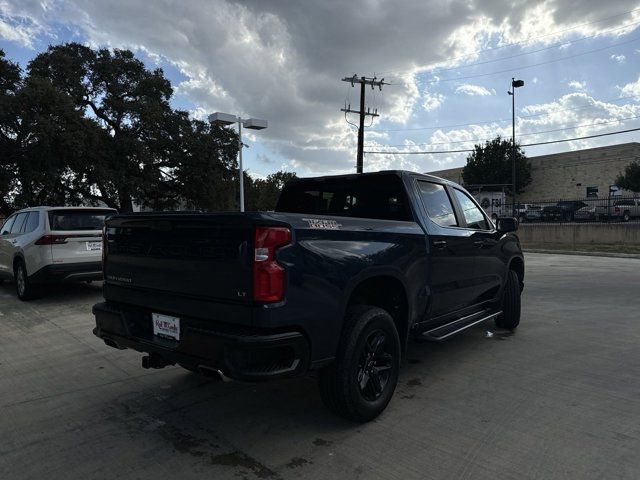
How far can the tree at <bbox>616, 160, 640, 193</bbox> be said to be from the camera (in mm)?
43562

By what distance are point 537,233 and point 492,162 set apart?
112 ft

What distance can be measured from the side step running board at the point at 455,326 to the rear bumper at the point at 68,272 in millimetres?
6280

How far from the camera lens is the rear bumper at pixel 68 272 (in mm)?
8320

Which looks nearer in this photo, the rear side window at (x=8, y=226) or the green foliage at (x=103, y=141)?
the rear side window at (x=8, y=226)

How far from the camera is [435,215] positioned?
4.72m

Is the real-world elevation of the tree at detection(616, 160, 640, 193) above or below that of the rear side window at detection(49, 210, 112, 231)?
above

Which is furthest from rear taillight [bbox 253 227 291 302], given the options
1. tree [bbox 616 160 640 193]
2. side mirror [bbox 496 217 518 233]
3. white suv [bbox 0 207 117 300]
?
tree [bbox 616 160 640 193]

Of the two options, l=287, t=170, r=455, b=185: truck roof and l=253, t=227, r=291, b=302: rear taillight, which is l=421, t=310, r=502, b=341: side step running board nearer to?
l=287, t=170, r=455, b=185: truck roof

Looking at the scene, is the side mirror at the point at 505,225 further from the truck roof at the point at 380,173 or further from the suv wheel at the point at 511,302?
the truck roof at the point at 380,173

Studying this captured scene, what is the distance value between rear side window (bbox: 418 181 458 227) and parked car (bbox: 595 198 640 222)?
929 inches

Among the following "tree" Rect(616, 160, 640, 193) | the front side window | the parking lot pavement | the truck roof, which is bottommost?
the parking lot pavement

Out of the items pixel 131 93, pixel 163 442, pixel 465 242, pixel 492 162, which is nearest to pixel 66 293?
pixel 163 442

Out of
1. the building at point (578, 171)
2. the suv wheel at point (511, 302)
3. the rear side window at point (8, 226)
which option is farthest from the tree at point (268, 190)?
the suv wheel at point (511, 302)

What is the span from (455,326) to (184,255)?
9.03ft
